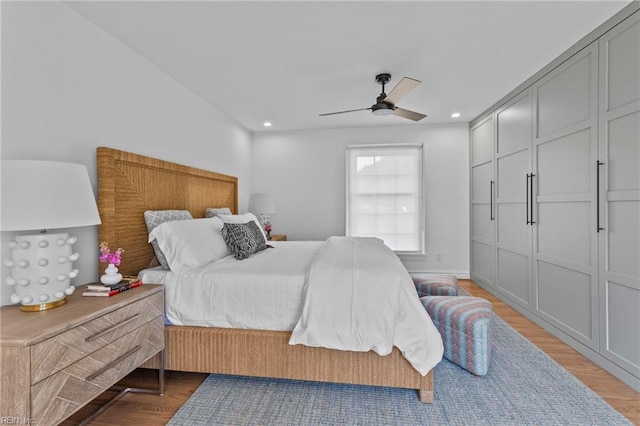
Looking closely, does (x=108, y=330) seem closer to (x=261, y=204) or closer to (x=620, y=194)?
(x=261, y=204)

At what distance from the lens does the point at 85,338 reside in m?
1.29

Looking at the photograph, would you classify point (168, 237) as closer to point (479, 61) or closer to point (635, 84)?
point (479, 61)

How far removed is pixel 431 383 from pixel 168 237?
2.03 meters

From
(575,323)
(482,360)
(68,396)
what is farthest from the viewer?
(575,323)

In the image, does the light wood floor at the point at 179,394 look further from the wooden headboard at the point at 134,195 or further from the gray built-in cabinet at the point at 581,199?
the wooden headboard at the point at 134,195

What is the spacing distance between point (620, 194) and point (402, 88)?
5.56ft

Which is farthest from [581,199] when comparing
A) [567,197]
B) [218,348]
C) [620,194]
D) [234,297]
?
[218,348]

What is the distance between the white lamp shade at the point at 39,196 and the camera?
119cm

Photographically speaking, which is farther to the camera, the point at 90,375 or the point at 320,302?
the point at 320,302

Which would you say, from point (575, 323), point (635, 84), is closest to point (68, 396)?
point (575, 323)

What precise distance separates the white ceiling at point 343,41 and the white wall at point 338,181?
125cm

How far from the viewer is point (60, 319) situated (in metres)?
1.25

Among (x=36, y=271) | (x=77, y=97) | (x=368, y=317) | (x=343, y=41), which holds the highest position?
(x=343, y=41)

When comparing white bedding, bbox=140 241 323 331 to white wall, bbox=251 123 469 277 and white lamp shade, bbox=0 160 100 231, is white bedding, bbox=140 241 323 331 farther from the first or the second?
white wall, bbox=251 123 469 277
